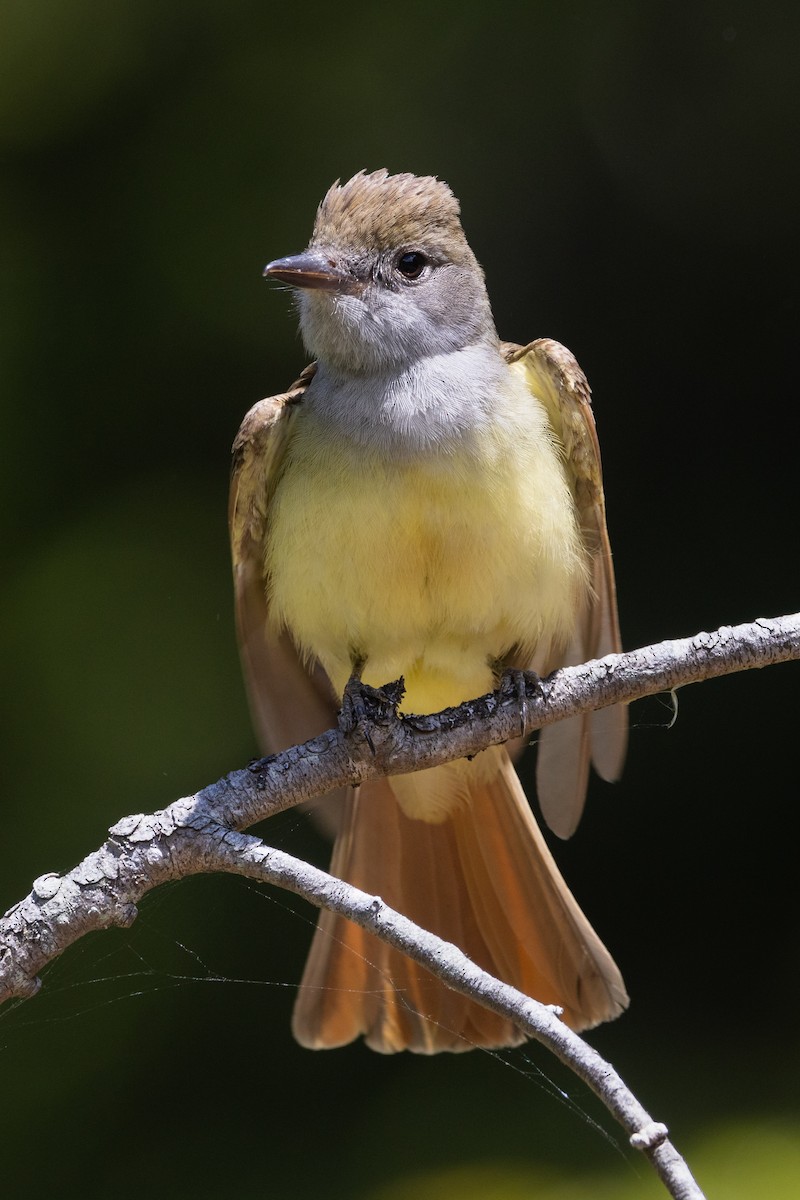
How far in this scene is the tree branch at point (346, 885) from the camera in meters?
1.58

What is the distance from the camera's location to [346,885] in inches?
68.9

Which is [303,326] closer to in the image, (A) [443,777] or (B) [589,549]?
(B) [589,549]

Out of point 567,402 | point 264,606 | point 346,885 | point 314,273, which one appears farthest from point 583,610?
point 346,885

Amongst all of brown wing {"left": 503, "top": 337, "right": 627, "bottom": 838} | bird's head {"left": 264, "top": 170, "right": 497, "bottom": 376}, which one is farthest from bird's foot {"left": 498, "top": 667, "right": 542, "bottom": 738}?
bird's head {"left": 264, "top": 170, "right": 497, "bottom": 376}

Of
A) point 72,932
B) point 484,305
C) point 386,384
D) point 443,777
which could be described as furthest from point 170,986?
point 484,305

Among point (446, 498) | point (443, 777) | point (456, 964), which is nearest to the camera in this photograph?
point (456, 964)

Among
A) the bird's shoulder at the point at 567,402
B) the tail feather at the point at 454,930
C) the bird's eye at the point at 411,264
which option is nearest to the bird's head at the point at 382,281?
the bird's eye at the point at 411,264

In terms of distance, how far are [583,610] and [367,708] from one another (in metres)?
0.88

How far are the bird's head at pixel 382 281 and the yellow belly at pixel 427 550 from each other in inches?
7.8

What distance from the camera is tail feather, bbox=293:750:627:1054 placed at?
2.78 m

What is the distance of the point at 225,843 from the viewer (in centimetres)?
188

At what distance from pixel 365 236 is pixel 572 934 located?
5.25ft

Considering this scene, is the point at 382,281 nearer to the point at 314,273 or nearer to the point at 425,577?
the point at 314,273

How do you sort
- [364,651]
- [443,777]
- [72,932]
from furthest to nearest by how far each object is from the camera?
1. [443,777]
2. [364,651]
3. [72,932]
